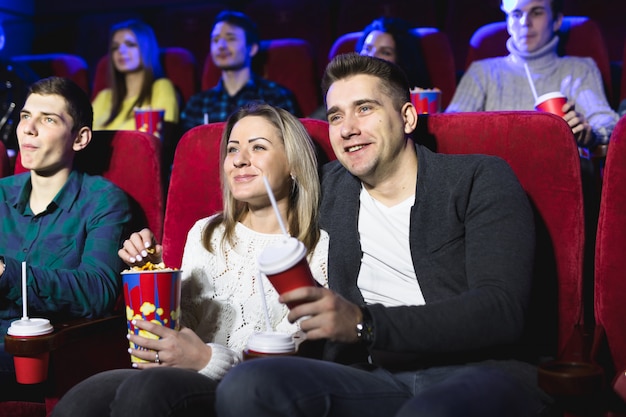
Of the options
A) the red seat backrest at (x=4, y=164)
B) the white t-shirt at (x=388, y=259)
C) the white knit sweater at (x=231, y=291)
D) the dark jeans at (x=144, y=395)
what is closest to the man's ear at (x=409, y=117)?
the white t-shirt at (x=388, y=259)

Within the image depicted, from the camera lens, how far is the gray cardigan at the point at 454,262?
933mm

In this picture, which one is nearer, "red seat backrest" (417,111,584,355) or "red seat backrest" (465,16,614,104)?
"red seat backrest" (417,111,584,355)

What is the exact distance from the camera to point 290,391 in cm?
85

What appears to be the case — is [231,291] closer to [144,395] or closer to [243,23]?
[144,395]

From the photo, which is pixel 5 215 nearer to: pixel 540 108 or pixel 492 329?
pixel 492 329

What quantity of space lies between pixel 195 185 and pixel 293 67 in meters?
1.29

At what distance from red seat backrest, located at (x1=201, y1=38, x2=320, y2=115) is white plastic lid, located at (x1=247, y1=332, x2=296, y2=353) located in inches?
64.4

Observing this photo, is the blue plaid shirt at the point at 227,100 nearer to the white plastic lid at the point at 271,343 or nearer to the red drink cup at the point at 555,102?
the red drink cup at the point at 555,102

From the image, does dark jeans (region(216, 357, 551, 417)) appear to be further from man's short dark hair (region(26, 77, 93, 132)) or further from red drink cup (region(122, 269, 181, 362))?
man's short dark hair (region(26, 77, 93, 132))

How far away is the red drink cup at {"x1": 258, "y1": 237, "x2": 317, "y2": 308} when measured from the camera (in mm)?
830

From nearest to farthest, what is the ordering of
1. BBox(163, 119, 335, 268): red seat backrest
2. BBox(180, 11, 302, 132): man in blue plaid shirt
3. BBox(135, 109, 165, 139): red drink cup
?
BBox(163, 119, 335, 268): red seat backrest → BBox(135, 109, 165, 139): red drink cup → BBox(180, 11, 302, 132): man in blue plaid shirt

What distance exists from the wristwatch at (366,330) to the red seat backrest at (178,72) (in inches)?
77.0

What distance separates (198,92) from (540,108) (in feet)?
4.75

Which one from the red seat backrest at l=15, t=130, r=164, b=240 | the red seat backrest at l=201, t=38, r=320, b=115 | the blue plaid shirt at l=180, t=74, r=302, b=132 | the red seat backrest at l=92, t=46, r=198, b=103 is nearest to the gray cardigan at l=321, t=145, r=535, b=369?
the red seat backrest at l=15, t=130, r=164, b=240
